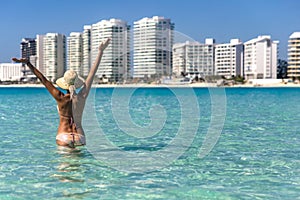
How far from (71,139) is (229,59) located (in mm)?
165951

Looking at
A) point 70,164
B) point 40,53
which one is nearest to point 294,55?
point 40,53

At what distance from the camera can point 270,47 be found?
16675 centimetres

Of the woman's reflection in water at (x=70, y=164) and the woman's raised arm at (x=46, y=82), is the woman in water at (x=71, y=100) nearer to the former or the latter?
the woman's raised arm at (x=46, y=82)

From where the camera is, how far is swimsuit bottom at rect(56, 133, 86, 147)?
10.2 m

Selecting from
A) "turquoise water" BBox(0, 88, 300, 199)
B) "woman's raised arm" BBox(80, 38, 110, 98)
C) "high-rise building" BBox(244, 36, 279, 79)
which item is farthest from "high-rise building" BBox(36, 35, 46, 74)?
"woman's raised arm" BBox(80, 38, 110, 98)

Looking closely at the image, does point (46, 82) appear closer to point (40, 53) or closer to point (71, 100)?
point (71, 100)

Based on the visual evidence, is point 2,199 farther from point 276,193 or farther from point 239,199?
point 276,193

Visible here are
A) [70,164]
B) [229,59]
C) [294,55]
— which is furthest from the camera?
[229,59]

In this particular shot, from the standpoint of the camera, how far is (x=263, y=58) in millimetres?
164125

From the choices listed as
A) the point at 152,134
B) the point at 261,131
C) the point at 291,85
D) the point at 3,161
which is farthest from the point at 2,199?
the point at 291,85

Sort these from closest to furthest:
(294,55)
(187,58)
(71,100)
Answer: (71,100), (187,58), (294,55)

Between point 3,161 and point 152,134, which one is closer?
point 3,161

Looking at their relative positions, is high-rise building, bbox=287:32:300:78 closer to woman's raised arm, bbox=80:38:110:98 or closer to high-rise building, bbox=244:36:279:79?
high-rise building, bbox=244:36:279:79

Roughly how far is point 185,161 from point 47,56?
164498mm
